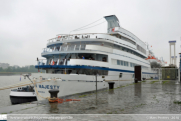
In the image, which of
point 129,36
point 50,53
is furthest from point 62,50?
point 129,36

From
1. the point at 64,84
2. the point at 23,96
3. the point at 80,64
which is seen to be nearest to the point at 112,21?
the point at 80,64

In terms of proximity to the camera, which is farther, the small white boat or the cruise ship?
the small white boat

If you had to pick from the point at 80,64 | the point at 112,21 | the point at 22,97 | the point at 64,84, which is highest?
the point at 112,21

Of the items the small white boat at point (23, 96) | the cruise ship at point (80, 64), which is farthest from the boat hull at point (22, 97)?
the cruise ship at point (80, 64)

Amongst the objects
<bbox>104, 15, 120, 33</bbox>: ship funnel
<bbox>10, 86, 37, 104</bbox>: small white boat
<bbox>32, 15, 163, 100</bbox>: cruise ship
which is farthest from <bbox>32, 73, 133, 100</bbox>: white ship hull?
<bbox>104, 15, 120, 33</bbox>: ship funnel

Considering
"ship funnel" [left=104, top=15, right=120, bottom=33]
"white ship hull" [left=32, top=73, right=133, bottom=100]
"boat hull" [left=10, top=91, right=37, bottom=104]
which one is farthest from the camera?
"ship funnel" [left=104, top=15, right=120, bottom=33]

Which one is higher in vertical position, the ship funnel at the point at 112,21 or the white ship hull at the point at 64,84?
the ship funnel at the point at 112,21

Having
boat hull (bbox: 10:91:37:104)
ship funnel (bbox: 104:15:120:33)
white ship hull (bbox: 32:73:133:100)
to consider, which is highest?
ship funnel (bbox: 104:15:120:33)

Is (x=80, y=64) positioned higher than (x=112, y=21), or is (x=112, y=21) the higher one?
(x=112, y=21)

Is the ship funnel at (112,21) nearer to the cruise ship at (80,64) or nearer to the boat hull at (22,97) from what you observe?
the cruise ship at (80,64)

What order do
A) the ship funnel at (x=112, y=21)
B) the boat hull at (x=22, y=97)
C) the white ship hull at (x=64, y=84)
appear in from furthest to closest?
the ship funnel at (x=112, y=21)
the boat hull at (x=22, y=97)
the white ship hull at (x=64, y=84)

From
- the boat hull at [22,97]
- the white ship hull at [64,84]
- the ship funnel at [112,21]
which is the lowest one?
the boat hull at [22,97]

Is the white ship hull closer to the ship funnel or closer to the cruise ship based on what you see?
the cruise ship

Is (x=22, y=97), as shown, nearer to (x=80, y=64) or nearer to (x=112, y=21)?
(x=80, y=64)
